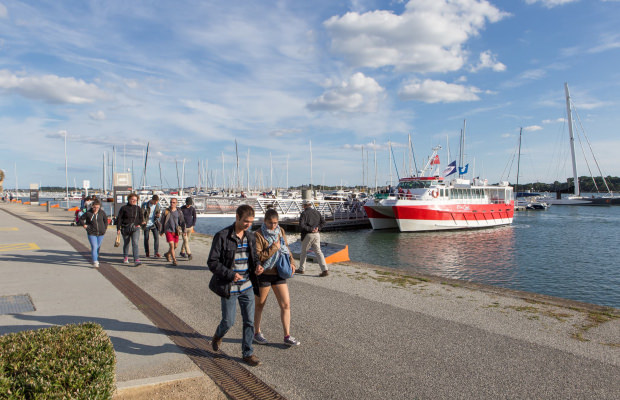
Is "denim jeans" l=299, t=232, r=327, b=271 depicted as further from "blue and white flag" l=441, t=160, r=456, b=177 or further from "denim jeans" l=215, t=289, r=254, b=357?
"blue and white flag" l=441, t=160, r=456, b=177

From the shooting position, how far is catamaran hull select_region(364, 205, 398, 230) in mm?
34625

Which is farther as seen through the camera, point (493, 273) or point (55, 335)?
point (493, 273)

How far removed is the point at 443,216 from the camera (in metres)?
34.7

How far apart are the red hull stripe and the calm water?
4.87 feet

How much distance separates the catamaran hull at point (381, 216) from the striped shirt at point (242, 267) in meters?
30.4

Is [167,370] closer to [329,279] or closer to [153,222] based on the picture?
[329,279]

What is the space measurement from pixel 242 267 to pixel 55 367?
6.63ft

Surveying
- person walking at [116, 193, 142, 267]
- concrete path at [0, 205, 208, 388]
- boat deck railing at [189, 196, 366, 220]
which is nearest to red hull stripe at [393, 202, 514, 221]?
boat deck railing at [189, 196, 366, 220]

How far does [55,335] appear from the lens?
3.41 m

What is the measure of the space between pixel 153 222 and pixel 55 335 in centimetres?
836

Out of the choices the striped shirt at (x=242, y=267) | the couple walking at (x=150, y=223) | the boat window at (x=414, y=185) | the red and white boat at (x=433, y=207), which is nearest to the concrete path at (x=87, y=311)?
Answer: the striped shirt at (x=242, y=267)

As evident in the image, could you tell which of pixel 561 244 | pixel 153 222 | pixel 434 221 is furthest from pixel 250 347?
pixel 434 221

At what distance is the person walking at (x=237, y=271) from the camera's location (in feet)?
14.5

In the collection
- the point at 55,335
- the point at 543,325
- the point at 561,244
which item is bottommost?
the point at 561,244
